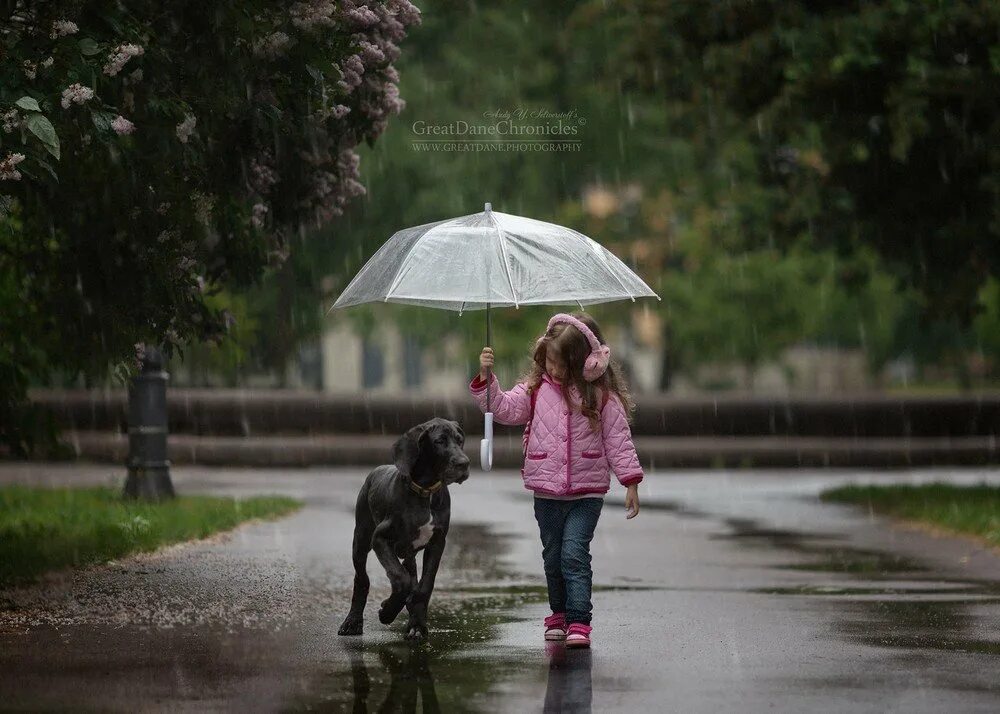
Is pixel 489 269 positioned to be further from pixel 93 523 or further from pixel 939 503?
pixel 939 503

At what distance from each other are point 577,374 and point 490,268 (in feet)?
2.21

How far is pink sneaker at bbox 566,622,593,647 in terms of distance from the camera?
8328 mm

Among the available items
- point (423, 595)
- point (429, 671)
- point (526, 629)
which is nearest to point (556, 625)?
point (526, 629)

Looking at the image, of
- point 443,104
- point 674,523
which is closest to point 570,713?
point 674,523

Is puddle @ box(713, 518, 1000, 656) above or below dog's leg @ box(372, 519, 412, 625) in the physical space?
below

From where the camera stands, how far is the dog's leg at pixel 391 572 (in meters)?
8.54

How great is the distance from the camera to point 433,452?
842 cm

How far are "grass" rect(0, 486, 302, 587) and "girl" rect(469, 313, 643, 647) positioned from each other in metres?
3.71

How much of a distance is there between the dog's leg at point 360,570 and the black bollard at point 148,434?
805 centimetres

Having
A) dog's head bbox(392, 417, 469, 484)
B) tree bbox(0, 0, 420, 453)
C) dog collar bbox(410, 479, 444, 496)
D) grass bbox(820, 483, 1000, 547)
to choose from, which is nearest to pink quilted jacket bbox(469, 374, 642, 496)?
dog's head bbox(392, 417, 469, 484)

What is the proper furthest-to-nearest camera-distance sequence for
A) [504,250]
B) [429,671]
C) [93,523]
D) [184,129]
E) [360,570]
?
[93,523]
[184,129]
[360,570]
[504,250]
[429,671]

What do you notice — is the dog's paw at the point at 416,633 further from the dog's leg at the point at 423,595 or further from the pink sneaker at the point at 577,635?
the pink sneaker at the point at 577,635

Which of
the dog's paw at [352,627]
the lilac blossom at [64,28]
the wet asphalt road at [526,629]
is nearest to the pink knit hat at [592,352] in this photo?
the wet asphalt road at [526,629]

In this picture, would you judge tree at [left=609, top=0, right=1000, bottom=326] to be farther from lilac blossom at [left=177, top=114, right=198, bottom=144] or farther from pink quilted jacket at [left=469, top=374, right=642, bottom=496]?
lilac blossom at [left=177, top=114, right=198, bottom=144]
